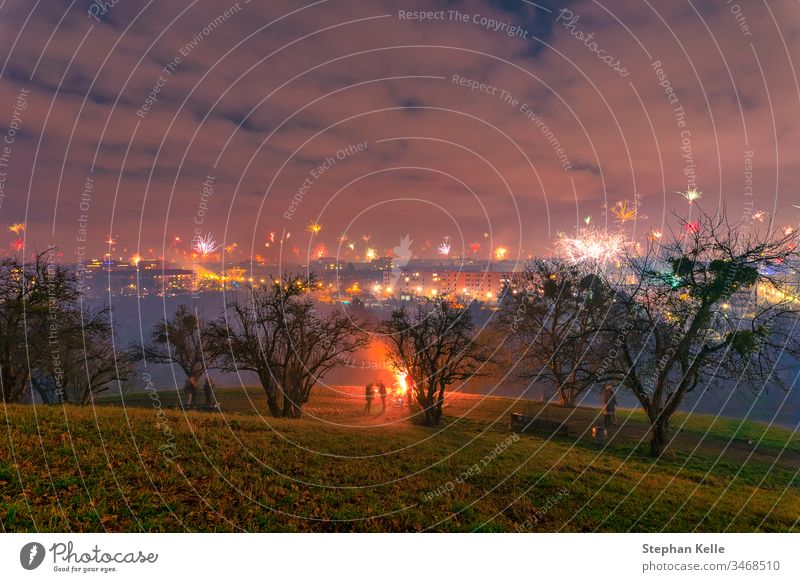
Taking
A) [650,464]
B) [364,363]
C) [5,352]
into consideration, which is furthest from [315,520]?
[364,363]

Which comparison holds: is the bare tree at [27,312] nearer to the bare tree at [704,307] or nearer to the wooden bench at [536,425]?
the wooden bench at [536,425]

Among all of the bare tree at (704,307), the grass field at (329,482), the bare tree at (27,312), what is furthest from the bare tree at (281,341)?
the bare tree at (704,307)

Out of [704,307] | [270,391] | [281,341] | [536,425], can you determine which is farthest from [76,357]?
[704,307]

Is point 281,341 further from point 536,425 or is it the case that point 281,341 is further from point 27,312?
point 536,425

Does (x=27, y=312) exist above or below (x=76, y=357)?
above

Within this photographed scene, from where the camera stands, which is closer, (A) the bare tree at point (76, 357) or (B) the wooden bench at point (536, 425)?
(B) the wooden bench at point (536, 425)

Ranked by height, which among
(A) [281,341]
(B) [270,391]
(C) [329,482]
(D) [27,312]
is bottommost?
(B) [270,391]
